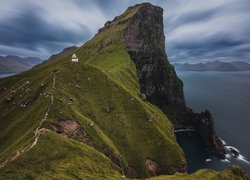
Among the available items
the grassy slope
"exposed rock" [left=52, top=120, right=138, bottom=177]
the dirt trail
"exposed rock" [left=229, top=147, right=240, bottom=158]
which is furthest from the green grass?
"exposed rock" [left=229, top=147, right=240, bottom=158]

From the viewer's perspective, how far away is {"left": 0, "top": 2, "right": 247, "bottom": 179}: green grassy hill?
80.6 metres

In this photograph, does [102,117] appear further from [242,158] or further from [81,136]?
[242,158]

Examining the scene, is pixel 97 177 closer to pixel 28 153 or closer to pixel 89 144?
pixel 28 153

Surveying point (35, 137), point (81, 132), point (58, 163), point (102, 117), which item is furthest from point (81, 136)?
point (58, 163)

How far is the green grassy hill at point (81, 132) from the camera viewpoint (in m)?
80.6

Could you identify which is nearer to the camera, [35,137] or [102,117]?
[35,137]

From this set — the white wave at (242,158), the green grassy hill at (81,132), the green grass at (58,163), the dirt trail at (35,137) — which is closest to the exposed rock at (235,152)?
the white wave at (242,158)

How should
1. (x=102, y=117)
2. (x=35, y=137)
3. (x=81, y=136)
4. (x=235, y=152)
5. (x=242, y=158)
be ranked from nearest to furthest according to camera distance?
(x=35, y=137)
(x=81, y=136)
(x=102, y=117)
(x=242, y=158)
(x=235, y=152)

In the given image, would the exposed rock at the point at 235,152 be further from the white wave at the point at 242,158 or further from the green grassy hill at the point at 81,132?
the green grassy hill at the point at 81,132

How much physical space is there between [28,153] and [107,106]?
69.4m

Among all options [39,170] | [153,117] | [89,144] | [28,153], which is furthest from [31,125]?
[153,117]

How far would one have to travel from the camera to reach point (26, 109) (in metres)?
126

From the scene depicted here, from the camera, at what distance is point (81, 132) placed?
113m

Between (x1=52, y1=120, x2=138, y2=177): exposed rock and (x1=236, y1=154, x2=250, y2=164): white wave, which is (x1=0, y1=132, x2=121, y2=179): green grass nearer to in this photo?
(x1=52, y1=120, x2=138, y2=177): exposed rock
